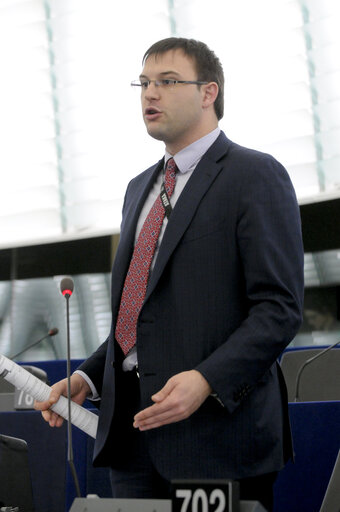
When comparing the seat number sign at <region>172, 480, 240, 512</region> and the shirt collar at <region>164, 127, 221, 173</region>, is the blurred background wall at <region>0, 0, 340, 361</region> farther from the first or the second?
the seat number sign at <region>172, 480, 240, 512</region>

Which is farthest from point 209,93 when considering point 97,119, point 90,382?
point 97,119

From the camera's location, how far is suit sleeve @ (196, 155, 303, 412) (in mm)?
1762

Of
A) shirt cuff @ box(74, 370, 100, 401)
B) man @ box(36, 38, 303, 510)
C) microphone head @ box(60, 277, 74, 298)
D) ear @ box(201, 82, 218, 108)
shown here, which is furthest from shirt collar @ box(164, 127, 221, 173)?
shirt cuff @ box(74, 370, 100, 401)

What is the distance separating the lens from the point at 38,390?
1987 mm

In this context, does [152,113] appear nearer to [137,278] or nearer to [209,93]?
[209,93]

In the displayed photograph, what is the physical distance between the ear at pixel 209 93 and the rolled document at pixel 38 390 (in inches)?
31.8

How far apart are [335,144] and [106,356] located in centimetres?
357

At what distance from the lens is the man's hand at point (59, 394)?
1.98m

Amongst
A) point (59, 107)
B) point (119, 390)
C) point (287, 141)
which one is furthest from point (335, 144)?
point (119, 390)

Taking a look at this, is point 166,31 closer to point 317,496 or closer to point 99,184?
point 99,184

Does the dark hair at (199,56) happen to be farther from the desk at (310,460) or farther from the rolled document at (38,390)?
the desk at (310,460)

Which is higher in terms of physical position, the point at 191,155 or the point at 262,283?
the point at 191,155

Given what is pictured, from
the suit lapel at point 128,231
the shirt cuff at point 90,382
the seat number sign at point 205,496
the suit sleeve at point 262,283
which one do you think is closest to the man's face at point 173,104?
the suit lapel at point 128,231

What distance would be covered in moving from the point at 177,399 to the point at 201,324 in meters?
0.23
